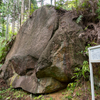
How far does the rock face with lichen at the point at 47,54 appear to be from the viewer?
3756 mm

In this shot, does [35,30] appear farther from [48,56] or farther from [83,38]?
[83,38]

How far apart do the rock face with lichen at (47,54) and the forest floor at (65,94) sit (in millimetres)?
237

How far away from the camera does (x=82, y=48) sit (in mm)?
3961

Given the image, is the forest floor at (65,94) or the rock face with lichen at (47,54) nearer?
the forest floor at (65,94)

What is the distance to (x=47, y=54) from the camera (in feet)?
12.9

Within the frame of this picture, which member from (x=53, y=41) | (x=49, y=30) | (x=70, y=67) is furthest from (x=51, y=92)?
(x=49, y=30)

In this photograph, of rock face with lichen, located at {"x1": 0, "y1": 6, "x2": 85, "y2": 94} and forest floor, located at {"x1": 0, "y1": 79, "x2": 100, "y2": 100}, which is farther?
rock face with lichen, located at {"x1": 0, "y1": 6, "x2": 85, "y2": 94}

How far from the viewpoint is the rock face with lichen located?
376 cm

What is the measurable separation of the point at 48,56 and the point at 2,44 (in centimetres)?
517

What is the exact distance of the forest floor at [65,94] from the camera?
10.2 feet

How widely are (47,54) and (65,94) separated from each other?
1.80 metres

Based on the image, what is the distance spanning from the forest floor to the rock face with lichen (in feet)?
0.78

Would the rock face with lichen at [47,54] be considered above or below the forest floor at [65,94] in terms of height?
above

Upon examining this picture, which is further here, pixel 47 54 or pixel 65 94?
pixel 47 54
